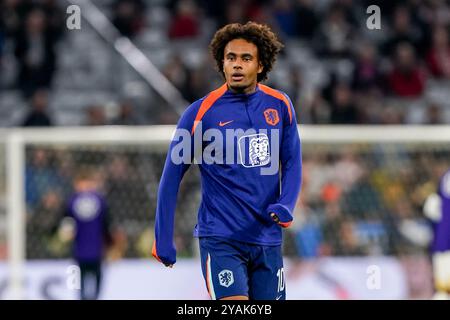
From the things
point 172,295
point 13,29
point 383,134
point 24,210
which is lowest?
point 172,295

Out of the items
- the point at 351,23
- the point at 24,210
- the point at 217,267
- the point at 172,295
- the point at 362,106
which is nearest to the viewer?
the point at 217,267

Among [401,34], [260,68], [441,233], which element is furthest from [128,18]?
[260,68]

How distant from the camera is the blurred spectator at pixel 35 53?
43.7 ft

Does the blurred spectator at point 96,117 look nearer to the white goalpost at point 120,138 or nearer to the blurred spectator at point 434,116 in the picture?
the white goalpost at point 120,138

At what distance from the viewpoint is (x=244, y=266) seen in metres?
5.33

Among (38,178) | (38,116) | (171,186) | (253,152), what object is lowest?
(38,178)

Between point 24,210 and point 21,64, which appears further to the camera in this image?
point 21,64

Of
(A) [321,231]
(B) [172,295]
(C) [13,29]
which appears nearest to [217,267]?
(B) [172,295]

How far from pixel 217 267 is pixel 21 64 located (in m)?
8.56

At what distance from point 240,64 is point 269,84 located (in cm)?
734

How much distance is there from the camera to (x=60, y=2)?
1425 cm

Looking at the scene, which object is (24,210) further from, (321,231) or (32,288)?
(321,231)

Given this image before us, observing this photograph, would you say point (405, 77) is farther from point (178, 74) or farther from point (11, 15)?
point (11, 15)

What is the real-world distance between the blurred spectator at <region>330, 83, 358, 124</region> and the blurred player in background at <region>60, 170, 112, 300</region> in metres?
2.99
